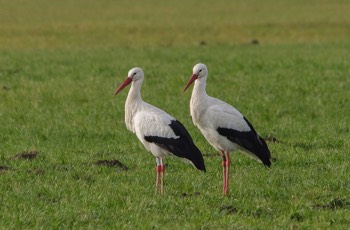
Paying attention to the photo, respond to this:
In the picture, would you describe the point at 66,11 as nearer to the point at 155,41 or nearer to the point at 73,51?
the point at 155,41

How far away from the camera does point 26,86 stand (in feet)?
68.7

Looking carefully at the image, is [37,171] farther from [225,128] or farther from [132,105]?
[225,128]

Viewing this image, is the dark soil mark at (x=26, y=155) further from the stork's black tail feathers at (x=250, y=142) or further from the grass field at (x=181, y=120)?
the stork's black tail feathers at (x=250, y=142)

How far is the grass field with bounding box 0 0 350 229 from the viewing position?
927 cm

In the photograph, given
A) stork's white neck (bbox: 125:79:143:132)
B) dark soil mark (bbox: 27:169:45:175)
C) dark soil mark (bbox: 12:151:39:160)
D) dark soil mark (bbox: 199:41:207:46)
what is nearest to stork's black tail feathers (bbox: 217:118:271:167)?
stork's white neck (bbox: 125:79:143:132)

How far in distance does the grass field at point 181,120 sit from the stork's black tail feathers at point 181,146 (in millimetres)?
418

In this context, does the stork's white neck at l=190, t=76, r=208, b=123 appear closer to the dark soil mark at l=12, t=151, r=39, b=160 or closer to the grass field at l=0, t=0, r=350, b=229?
the grass field at l=0, t=0, r=350, b=229

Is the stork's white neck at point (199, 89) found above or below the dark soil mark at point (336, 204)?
above

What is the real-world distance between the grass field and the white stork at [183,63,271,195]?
42 cm

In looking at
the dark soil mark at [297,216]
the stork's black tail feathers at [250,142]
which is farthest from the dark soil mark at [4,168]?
the dark soil mark at [297,216]

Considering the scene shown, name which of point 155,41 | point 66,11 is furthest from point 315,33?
point 66,11

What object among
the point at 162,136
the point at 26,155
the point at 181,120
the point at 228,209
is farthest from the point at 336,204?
the point at 181,120

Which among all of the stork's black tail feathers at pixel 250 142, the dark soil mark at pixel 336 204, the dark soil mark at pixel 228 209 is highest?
the stork's black tail feathers at pixel 250 142

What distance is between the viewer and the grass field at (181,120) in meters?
9.27
